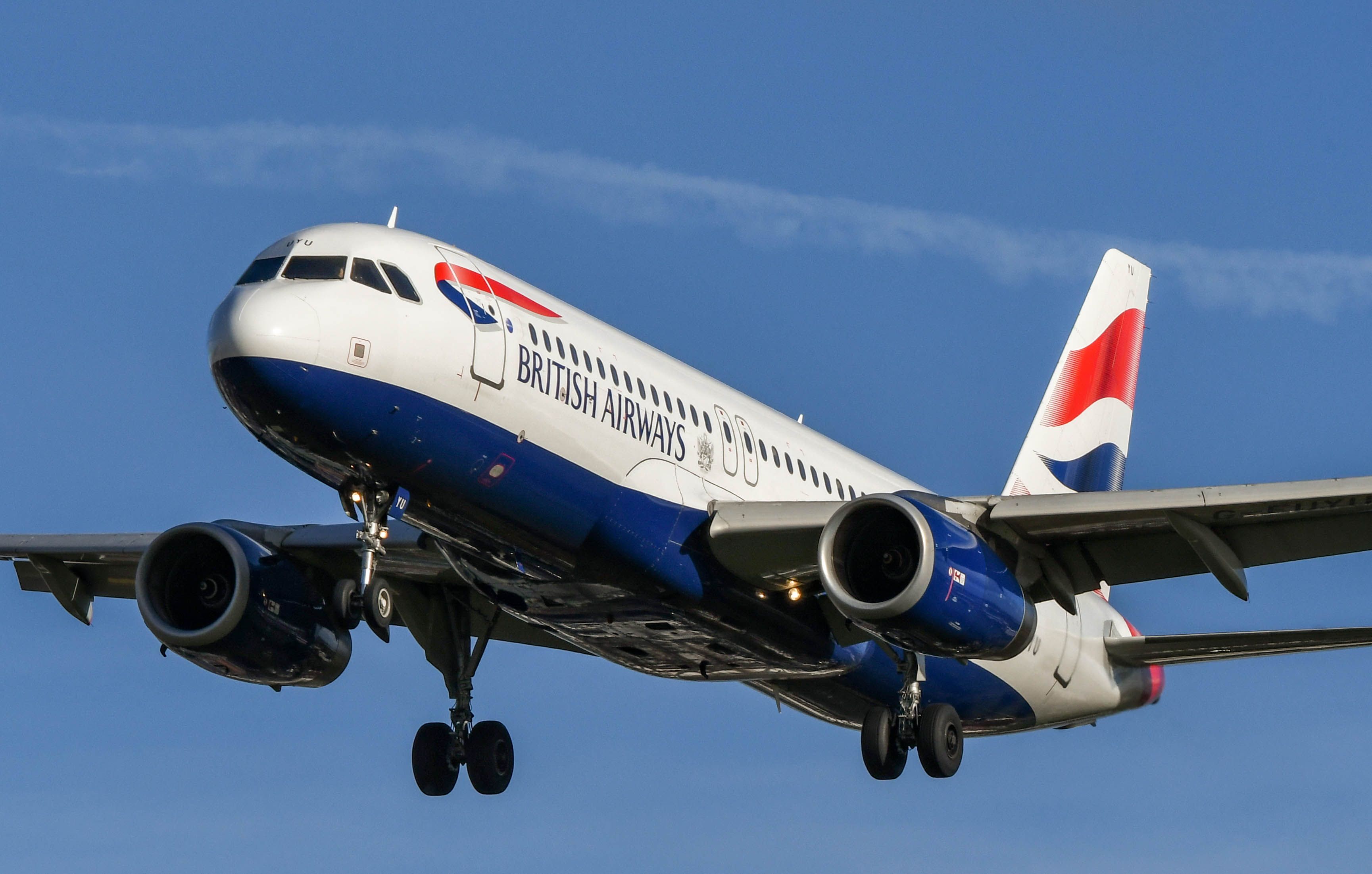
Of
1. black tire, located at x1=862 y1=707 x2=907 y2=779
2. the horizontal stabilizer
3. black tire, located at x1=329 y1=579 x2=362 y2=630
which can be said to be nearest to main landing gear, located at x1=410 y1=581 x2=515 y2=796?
black tire, located at x1=862 y1=707 x2=907 y2=779

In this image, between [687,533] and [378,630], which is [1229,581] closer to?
[687,533]

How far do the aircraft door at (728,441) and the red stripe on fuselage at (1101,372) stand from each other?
12408mm

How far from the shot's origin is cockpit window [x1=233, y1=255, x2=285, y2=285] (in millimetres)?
23906

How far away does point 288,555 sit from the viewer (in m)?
31.4

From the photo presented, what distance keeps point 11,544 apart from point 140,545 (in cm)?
255

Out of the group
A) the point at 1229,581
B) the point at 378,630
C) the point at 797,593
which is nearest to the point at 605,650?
the point at 797,593

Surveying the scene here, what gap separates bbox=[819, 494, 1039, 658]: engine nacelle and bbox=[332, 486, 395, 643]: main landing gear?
5.76m

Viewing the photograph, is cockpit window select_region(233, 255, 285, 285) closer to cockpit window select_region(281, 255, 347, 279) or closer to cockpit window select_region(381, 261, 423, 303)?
cockpit window select_region(281, 255, 347, 279)

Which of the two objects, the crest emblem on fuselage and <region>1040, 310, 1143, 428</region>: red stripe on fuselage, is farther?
<region>1040, 310, 1143, 428</region>: red stripe on fuselage

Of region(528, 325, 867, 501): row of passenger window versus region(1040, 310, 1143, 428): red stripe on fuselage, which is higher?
region(1040, 310, 1143, 428): red stripe on fuselage

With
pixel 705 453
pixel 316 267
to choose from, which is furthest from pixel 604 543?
pixel 316 267

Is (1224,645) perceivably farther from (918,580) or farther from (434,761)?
(434,761)

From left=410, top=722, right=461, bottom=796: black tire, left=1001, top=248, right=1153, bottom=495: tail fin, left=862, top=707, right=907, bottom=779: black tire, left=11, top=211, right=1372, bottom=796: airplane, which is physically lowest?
left=410, top=722, right=461, bottom=796: black tire

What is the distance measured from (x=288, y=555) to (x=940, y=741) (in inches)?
408
